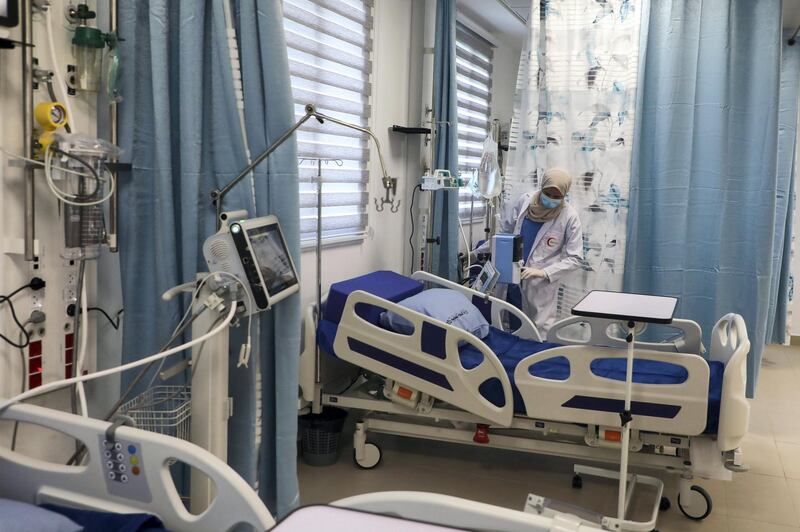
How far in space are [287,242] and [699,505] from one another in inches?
78.6

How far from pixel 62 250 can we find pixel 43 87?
46 centimetres

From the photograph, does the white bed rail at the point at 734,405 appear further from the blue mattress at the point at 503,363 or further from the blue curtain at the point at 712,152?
the blue curtain at the point at 712,152

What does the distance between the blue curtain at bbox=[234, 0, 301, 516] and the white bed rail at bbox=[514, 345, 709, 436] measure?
37.6 inches

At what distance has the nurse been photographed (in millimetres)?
3947

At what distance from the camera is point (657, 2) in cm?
387

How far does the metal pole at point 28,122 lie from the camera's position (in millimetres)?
1931

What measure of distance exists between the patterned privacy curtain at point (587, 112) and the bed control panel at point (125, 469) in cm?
293

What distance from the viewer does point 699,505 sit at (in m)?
2.96

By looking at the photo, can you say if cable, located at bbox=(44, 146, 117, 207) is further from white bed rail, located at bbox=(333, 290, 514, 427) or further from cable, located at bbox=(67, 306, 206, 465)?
white bed rail, located at bbox=(333, 290, 514, 427)

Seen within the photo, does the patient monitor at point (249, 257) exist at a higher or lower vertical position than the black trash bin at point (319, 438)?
higher

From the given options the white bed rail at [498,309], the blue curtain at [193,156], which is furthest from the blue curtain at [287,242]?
the white bed rail at [498,309]

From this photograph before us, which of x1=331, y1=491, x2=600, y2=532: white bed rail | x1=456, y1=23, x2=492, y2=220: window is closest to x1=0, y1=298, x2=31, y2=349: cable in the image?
x1=331, y1=491, x2=600, y2=532: white bed rail

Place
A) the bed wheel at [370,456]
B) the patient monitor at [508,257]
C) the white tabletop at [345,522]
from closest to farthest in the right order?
the white tabletop at [345,522]
the bed wheel at [370,456]
the patient monitor at [508,257]

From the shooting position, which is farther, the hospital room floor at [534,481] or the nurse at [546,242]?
the nurse at [546,242]
